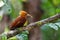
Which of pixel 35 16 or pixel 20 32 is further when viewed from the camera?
pixel 35 16

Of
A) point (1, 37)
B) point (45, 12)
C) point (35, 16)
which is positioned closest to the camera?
point (1, 37)

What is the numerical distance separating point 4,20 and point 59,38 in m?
1.42

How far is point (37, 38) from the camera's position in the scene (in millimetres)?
4512

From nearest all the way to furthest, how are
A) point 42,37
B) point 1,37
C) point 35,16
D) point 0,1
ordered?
point 1,37 → point 0,1 → point 42,37 → point 35,16

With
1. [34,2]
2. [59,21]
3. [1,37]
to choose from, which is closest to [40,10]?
[34,2]

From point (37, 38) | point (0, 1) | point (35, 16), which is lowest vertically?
point (0, 1)

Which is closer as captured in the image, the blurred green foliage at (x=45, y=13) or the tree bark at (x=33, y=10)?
the blurred green foliage at (x=45, y=13)

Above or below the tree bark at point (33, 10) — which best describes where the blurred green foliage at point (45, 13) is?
below

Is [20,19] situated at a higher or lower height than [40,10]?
lower

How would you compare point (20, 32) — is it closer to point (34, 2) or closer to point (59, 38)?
point (59, 38)

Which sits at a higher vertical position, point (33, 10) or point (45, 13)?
point (45, 13)

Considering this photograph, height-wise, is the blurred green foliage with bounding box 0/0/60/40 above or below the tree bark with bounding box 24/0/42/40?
below

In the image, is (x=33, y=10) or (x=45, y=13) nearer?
(x=33, y=10)

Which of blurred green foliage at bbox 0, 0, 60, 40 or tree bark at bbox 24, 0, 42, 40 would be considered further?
tree bark at bbox 24, 0, 42, 40
